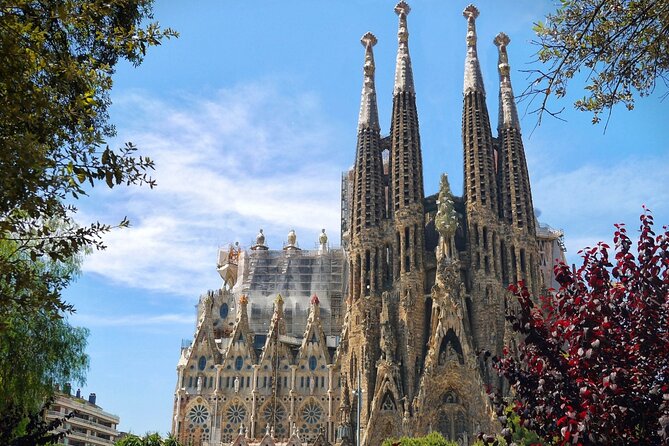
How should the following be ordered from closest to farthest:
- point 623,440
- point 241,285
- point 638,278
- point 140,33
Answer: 1. point 140,33
2. point 623,440
3. point 638,278
4. point 241,285

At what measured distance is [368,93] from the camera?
63406 millimetres

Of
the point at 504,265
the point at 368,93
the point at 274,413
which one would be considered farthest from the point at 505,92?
the point at 274,413

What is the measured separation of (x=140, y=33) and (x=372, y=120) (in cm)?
5272

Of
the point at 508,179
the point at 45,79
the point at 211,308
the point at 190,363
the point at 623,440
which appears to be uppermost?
the point at 508,179

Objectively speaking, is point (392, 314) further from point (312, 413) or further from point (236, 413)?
point (236, 413)

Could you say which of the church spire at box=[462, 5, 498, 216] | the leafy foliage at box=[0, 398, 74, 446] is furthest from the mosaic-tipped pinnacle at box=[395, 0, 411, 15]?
the leafy foliage at box=[0, 398, 74, 446]

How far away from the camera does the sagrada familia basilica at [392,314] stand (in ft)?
167

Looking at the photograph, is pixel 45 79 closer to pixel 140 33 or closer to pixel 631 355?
pixel 140 33

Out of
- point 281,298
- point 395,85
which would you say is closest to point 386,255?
point 281,298

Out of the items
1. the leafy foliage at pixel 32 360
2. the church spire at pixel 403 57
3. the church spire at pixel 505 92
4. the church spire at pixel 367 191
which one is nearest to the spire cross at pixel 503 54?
the church spire at pixel 505 92

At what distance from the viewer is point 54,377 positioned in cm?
2275

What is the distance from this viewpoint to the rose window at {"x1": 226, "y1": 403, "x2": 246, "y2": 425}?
57.7m

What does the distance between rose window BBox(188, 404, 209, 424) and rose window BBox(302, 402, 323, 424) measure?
7656mm

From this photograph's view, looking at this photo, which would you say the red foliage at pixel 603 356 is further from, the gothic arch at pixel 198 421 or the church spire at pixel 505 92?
the church spire at pixel 505 92
